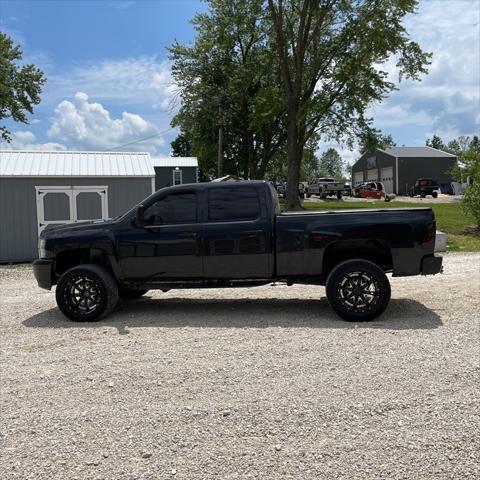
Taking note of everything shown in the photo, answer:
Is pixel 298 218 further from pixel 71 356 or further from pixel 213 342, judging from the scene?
pixel 71 356

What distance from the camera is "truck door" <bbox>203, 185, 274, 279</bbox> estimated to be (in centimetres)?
751

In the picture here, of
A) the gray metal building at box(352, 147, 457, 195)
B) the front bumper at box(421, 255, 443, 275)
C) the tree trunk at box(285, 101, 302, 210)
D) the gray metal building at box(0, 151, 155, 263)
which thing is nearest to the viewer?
the front bumper at box(421, 255, 443, 275)

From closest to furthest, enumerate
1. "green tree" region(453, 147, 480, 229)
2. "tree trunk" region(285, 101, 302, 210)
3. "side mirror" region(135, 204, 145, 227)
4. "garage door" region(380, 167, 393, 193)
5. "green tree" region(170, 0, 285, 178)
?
"side mirror" region(135, 204, 145, 227) → "green tree" region(453, 147, 480, 229) → "tree trunk" region(285, 101, 302, 210) → "green tree" region(170, 0, 285, 178) → "garage door" region(380, 167, 393, 193)

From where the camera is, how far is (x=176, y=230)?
7684 millimetres

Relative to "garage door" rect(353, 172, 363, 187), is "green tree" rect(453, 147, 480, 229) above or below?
below

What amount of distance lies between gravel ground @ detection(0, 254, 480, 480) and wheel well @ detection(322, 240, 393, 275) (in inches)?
28.6

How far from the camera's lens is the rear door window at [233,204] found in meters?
7.70

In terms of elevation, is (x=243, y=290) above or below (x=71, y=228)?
below

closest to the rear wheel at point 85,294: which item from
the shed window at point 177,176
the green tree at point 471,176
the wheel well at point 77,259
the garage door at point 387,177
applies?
the wheel well at point 77,259

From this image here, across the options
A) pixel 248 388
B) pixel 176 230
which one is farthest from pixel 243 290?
pixel 248 388

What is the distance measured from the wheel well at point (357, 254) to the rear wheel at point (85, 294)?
3.09 m

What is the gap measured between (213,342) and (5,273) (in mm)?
9142

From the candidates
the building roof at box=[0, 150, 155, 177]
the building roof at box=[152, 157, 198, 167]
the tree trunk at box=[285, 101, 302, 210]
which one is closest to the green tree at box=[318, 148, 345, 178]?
the building roof at box=[152, 157, 198, 167]

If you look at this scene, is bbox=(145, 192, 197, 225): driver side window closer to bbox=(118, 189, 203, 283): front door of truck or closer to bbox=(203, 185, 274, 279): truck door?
bbox=(118, 189, 203, 283): front door of truck
